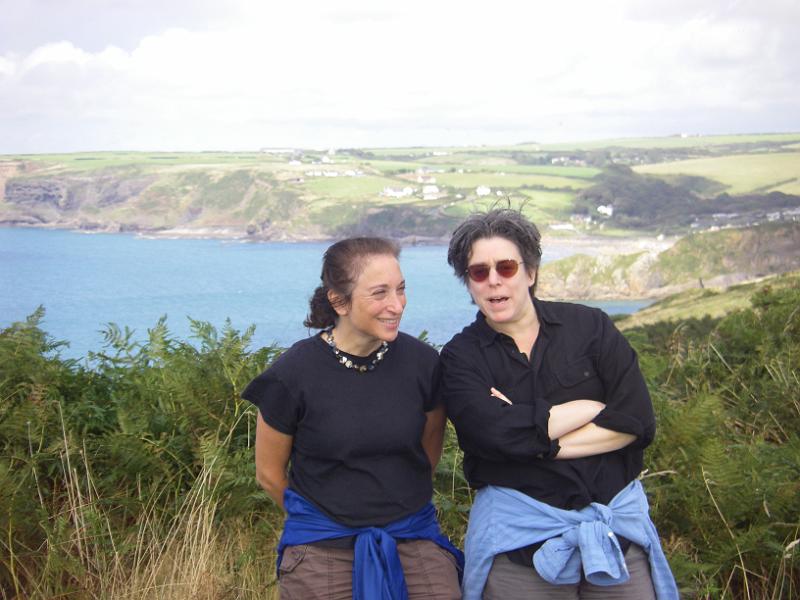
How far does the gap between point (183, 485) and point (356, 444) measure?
6.86 ft

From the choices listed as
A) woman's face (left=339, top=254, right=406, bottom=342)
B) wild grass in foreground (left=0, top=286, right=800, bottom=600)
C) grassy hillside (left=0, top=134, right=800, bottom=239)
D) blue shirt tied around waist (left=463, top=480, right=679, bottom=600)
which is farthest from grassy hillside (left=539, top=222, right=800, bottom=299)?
blue shirt tied around waist (left=463, top=480, right=679, bottom=600)

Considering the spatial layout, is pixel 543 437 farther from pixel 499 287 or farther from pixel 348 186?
pixel 348 186

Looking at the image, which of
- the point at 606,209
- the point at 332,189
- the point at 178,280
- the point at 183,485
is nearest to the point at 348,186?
the point at 332,189

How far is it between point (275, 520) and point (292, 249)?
3062 inches

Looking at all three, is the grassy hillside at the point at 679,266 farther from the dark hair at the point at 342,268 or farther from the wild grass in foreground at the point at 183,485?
the dark hair at the point at 342,268

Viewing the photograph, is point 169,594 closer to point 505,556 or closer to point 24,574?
point 24,574

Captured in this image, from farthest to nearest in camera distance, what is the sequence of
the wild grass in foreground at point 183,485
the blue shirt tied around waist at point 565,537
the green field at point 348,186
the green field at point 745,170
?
1. the green field at point 745,170
2. the green field at point 348,186
3. the wild grass in foreground at point 183,485
4. the blue shirt tied around waist at point 565,537

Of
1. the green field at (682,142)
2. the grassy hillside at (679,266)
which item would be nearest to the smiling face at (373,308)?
the grassy hillside at (679,266)

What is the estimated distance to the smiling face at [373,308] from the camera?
3477mm

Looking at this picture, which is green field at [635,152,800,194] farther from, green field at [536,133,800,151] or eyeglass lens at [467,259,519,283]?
eyeglass lens at [467,259,519,283]

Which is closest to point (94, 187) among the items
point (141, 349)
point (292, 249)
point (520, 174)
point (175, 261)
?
point (175, 261)

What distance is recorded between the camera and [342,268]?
3555 millimetres

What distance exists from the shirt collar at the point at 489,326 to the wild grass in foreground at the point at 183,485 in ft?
4.83

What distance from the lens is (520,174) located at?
12306 centimetres
